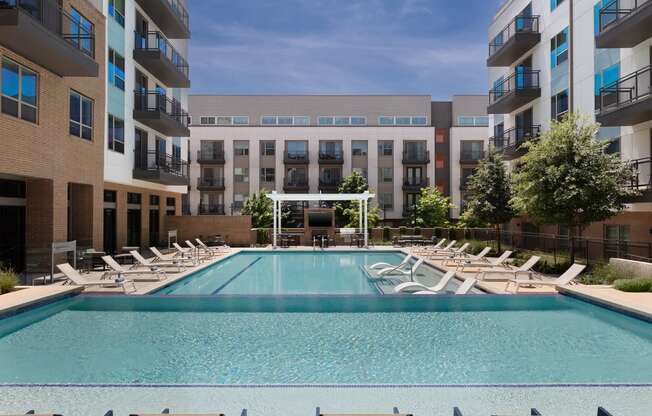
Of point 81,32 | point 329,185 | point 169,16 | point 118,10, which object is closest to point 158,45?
point 169,16

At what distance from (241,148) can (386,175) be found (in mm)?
14929

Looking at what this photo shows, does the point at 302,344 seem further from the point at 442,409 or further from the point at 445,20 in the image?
the point at 445,20

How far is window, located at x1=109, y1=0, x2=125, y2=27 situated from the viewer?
2042cm

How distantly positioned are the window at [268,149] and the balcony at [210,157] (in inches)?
158

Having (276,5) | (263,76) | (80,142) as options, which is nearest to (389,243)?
(276,5)

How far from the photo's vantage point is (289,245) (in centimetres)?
3011

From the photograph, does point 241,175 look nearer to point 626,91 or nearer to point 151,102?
point 151,102

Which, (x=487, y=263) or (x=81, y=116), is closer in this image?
(x=487, y=263)

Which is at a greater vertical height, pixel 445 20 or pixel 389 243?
pixel 445 20

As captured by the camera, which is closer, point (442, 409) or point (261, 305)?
point (442, 409)

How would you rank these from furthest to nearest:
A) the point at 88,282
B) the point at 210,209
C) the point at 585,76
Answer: the point at 210,209
the point at 585,76
the point at 88,282

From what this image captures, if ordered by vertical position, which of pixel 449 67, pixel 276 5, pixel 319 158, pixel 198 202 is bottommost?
pixel 198 202

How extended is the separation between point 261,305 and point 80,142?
35.9ft

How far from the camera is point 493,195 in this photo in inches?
896
